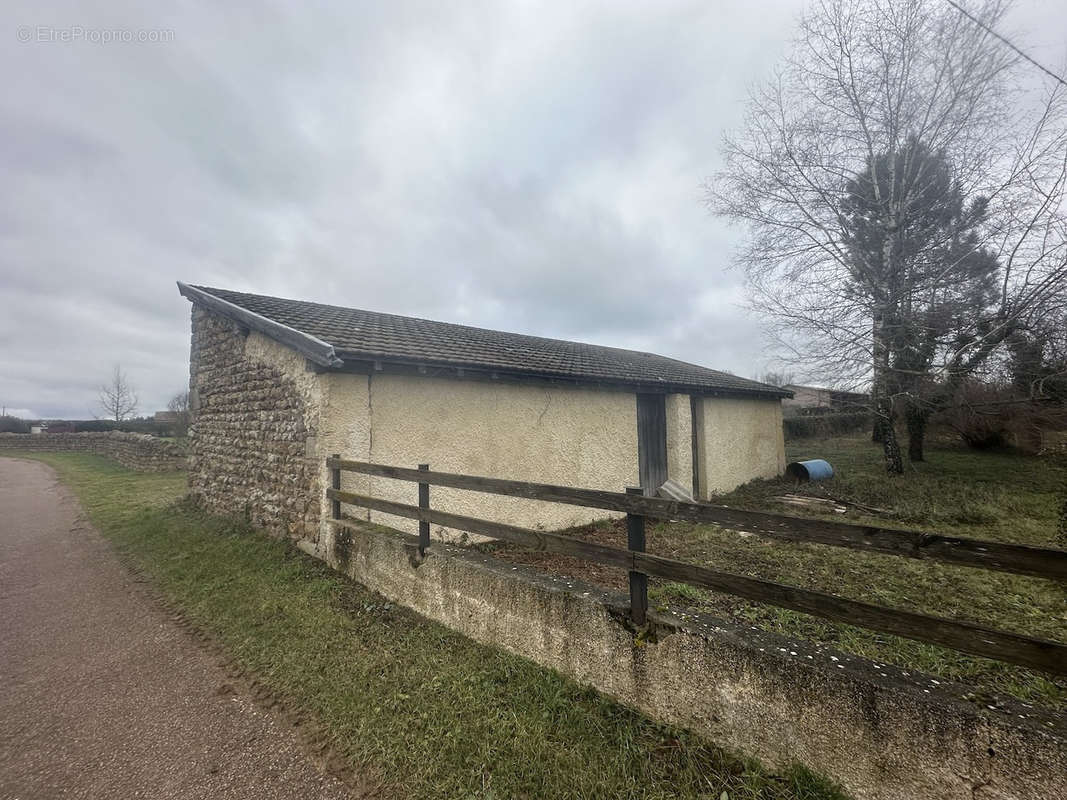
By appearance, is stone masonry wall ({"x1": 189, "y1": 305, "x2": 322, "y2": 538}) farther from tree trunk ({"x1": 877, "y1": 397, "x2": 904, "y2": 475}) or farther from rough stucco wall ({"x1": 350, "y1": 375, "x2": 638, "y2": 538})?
tree trunk ({"x1": 877, "y1": 397, "x2": 904, "y2": 475})

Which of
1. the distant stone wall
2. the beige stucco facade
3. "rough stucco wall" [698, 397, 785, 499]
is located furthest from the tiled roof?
the distant stone wall

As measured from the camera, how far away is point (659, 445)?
9.81m

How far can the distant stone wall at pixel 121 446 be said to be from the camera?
53.4 ft

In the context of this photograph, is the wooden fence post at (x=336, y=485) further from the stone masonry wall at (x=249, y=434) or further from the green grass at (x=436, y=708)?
the green grass at (x=436, y=708)

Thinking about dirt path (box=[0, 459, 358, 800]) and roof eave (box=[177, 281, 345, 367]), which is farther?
roof eave (box=[177, 281, 345, 367])

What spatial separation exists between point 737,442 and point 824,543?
10.4 metres

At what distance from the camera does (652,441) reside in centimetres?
965

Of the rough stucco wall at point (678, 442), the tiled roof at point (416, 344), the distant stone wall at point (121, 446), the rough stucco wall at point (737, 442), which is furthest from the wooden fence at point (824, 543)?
the distant stone wall at point (121, 446)

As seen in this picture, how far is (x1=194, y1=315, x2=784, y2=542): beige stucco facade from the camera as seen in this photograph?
566 centimetres

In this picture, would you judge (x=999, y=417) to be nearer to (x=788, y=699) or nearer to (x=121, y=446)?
(x=788, y=699)

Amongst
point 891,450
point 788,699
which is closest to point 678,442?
point 891,450

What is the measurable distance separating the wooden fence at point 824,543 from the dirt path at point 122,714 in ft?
6.06

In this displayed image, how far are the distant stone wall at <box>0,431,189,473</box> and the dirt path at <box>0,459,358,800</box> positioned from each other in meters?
7.34

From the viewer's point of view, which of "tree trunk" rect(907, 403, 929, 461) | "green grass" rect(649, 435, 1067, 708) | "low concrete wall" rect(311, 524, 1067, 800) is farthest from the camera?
"tree trunk" rect(907, 403, 929, 461)
